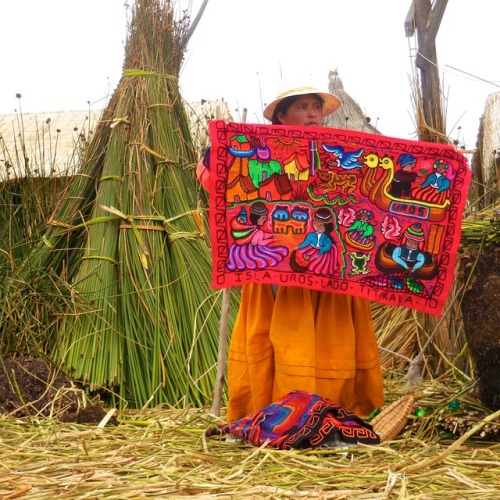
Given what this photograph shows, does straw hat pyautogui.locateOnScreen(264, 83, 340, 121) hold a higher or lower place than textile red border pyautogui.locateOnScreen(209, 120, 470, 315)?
higher

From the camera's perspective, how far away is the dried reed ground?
2312mm

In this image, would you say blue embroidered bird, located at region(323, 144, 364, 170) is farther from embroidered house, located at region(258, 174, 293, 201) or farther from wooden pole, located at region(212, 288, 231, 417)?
wooden pole, located at region(212, 288, 231, 417)

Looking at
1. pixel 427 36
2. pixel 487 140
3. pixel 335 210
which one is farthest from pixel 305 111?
pixel 487 140

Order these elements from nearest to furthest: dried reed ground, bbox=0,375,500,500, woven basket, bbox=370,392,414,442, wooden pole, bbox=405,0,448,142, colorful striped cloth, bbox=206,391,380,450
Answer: dried reed ground, bbox=0,375,500,500 < colorful striped cloth, bbox=206,391,380,450 < woven basket, bbox=370,392,414,442 < wooden pole, bbox=405,0,448,142

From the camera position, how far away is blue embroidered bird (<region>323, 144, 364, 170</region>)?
326 cm

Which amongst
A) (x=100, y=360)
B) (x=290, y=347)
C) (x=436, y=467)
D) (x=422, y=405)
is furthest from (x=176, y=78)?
(x=436, y=467)

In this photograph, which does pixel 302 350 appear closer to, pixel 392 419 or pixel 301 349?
pixel 301 349

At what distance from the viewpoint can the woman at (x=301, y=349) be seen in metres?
3.32

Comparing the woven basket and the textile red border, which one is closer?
the woven basket

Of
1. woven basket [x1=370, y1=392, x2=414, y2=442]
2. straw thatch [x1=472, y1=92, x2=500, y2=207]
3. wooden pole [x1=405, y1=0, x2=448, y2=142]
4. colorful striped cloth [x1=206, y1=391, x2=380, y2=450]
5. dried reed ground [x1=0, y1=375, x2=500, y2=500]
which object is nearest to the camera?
dried reed ground [x1=0, y1=375, x2=500, y2=500]

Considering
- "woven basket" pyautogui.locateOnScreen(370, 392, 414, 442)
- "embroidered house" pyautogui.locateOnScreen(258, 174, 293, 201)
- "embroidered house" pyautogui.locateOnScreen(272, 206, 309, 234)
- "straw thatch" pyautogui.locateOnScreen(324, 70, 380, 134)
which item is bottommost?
"woven basket" pyautogui.locateOnScreen(370, 392, 414, 442)

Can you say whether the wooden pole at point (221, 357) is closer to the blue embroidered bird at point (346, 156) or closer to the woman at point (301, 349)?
the woman at point (301, 349)

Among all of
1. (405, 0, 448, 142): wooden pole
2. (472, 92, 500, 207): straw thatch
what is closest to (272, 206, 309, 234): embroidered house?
(405, 0, 448, 142): wooden pole

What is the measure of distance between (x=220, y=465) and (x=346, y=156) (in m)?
1.32
